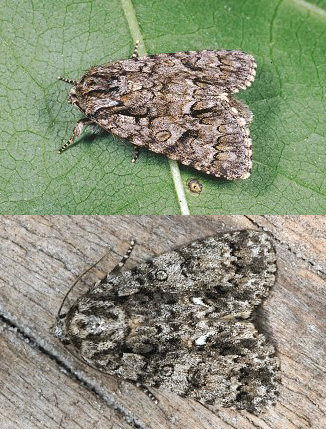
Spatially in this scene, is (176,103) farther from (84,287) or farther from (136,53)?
(84,287)

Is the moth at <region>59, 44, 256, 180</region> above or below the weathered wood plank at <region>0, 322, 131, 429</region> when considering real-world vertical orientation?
above

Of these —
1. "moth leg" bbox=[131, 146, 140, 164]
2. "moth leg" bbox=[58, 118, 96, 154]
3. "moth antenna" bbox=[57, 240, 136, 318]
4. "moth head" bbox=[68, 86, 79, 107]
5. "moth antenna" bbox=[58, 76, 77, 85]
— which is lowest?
"moth antenna" bbox=[57, 240, 136, 318]

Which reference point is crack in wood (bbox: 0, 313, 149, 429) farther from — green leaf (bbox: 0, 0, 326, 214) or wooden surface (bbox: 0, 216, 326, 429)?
green leaf (bbox: 0, 0, 326, 214)

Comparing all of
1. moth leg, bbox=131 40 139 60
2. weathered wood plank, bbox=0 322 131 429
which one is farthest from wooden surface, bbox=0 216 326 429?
moth leg, bbox=131 40 139 60

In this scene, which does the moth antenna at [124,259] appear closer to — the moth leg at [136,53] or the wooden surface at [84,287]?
the wooden surface at [84,287]

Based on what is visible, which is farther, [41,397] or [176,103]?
[176,103]

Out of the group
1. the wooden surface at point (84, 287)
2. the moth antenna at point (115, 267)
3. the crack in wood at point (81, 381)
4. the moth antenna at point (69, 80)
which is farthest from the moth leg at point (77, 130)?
the crack in wood at point (81, 381)

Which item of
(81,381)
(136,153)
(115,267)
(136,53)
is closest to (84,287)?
(115,267)
